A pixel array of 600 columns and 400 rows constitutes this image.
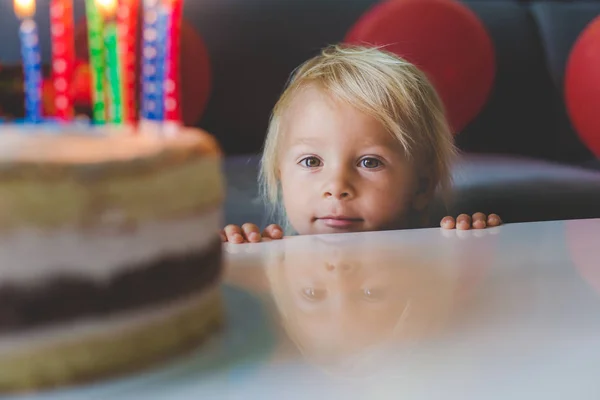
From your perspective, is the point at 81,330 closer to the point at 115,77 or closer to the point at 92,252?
the point at 92,252

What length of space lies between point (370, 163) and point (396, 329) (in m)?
0.63

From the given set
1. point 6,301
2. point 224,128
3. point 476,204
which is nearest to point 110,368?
point 6,301

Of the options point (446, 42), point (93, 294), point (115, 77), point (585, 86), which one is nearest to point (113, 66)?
point (115, 77)

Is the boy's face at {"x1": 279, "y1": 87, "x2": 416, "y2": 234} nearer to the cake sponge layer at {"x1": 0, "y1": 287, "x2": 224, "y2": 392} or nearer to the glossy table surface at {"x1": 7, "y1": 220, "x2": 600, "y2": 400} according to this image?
the glossy table surface at {"x1": 7, "y1": 220, "x2": 600, "y2": 400}

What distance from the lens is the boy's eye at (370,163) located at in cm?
94

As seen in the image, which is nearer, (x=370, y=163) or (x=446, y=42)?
(x=370, y=163)

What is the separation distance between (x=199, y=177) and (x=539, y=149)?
5.41ft

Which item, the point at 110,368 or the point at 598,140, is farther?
the point at 598,140

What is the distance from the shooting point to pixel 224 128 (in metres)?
1.60

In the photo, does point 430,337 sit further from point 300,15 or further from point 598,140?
point 598,140

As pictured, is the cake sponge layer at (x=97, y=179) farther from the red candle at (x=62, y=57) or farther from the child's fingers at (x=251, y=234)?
the red candle at (x=62, y=57)

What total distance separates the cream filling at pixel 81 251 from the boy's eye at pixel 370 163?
2.22 feet

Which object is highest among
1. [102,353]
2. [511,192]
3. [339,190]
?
[102,353]

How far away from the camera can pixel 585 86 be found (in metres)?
1.68
